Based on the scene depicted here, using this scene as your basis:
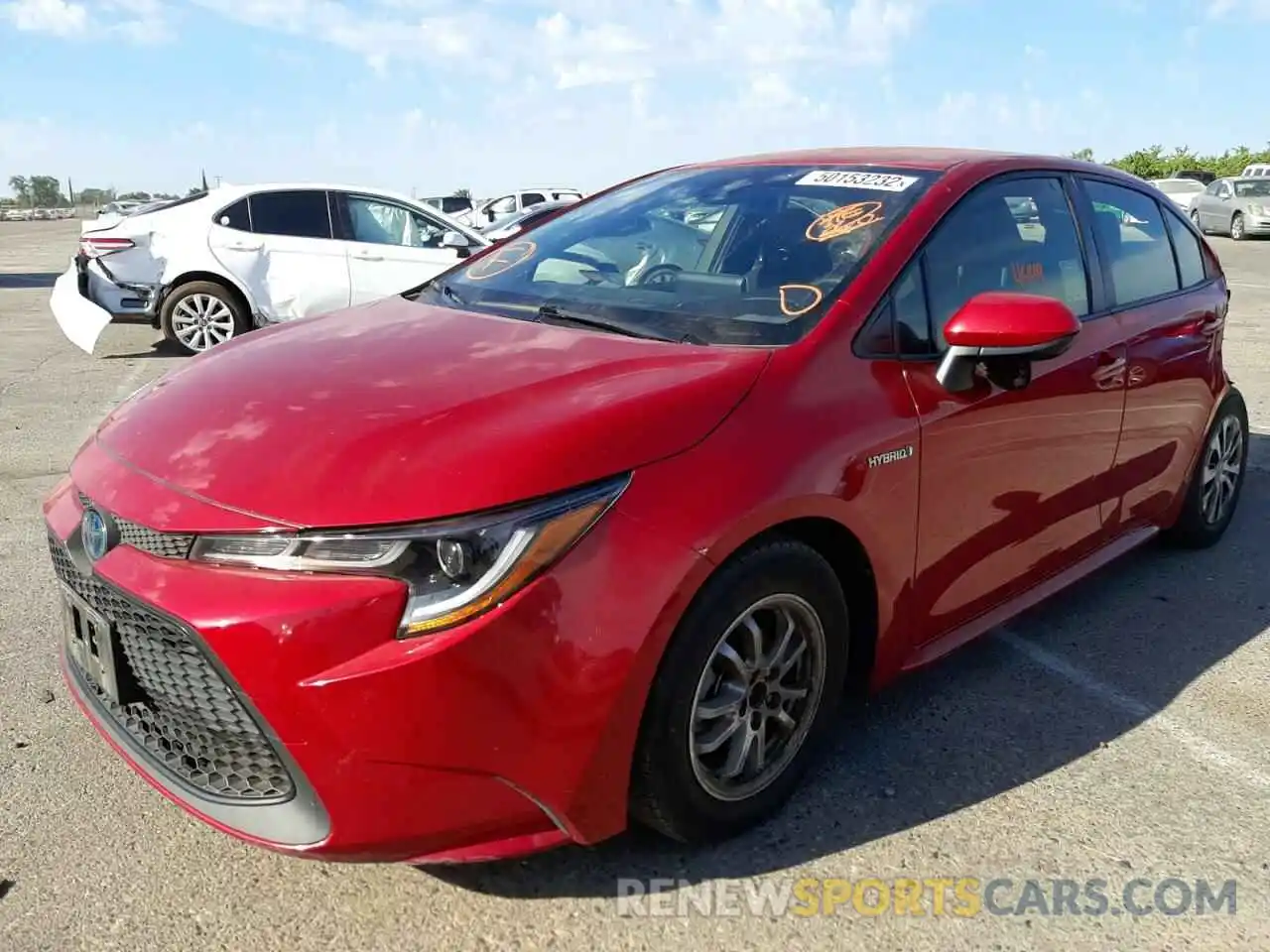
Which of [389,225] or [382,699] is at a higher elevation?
[389,225]

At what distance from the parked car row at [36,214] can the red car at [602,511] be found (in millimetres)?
69210

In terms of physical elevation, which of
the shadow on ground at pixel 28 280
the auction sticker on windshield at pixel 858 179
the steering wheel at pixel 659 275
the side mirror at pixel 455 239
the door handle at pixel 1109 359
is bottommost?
the shadow on ground at pixel 28 280

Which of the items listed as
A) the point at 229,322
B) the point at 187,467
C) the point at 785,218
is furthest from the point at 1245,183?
the point at 187,467

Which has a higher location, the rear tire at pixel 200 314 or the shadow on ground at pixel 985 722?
the rear tire at pixel 200 314

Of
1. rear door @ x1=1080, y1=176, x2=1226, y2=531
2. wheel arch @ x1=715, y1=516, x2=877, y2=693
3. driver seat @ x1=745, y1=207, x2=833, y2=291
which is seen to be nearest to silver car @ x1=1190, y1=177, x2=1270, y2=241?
rear door @ x1=1080, y1=176, x2=1226, y2=531

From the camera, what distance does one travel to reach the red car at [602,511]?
188cm

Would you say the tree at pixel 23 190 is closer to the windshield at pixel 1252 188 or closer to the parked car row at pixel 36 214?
the parked car row at pixel 36 214

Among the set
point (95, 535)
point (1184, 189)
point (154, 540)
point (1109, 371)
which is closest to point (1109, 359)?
point (1109, 371)

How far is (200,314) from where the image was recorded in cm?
870

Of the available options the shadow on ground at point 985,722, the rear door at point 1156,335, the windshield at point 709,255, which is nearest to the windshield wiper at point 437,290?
the windshield at point 709,255

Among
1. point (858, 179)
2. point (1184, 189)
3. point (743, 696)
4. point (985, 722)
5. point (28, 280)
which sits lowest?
point (985, 722)

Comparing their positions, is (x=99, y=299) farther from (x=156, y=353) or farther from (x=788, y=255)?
(x=788, y=255)

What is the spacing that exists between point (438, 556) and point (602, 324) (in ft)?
3.34

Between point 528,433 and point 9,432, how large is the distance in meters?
5.48
